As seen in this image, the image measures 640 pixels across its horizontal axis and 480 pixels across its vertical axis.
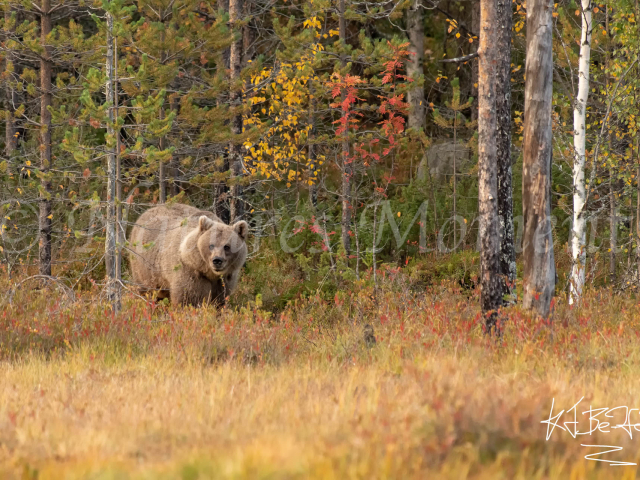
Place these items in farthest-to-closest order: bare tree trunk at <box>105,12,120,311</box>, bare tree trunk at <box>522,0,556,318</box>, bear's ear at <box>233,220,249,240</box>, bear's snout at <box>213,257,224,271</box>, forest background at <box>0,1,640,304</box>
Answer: forest background at <box>0,1,640,304</box>
bear's ear at <box>233,220,249,240</box>
bear's snout at <box>213,257,224,271</box>
bare tree trunk at <box>105,12,120,311</box>
bare tree trunk at <box>522,0,556,318</box>

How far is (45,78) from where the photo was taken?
43.0ft

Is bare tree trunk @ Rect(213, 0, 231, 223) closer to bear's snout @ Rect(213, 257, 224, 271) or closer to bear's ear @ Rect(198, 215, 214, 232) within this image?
bear's ear @ Rect(198, 215, 214, 232)

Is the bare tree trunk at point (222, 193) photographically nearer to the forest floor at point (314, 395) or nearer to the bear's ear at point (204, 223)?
the bear's ear at point (204, 223)

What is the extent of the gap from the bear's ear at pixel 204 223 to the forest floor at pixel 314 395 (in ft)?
7.27

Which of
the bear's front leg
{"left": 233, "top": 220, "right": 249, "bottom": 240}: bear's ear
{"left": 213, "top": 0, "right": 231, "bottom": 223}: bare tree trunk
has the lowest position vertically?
the bear's front leg

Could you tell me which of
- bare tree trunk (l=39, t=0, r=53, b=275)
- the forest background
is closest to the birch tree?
the forest background

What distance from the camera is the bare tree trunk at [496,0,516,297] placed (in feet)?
34.4

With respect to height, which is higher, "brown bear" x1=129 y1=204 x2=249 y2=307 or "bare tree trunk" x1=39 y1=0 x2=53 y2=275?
"bare tree trunk" x1=39 y1=0 x2=53 y2=275

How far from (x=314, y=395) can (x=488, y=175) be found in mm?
4366

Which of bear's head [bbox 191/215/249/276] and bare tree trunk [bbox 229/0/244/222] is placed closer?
bear's head [bbox 191/215/249/276]

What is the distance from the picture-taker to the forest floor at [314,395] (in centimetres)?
400

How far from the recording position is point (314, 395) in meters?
5.59

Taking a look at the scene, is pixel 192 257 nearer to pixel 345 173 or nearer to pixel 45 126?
pixel 345 173
